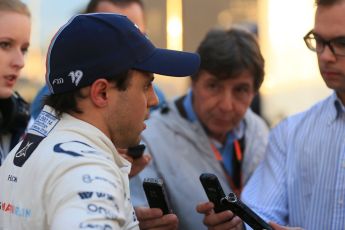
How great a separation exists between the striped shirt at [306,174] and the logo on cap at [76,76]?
1.35 metres

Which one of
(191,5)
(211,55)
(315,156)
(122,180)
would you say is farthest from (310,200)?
(191,5)

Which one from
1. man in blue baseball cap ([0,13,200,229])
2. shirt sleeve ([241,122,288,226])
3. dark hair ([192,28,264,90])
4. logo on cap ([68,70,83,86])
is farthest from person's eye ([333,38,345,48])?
logo on cap ([68,70,83,86])

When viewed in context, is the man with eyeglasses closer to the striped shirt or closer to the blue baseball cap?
the striped shirt

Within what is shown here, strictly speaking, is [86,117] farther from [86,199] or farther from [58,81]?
[86,199]

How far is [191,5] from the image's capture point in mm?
6203

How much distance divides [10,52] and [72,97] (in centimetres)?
112

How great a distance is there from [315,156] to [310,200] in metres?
0.19

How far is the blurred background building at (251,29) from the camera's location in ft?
19.1

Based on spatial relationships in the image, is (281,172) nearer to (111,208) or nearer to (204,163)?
(204,163)

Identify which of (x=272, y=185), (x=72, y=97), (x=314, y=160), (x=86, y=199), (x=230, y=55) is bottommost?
(x=272, y=185)

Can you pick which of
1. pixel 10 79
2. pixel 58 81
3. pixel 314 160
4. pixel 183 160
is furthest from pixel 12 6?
A: pixel 314 160

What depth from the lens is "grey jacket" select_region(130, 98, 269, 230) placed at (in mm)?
3121

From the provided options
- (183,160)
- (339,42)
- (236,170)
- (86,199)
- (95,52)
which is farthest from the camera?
(236,170)

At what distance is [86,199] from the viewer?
1.63m
